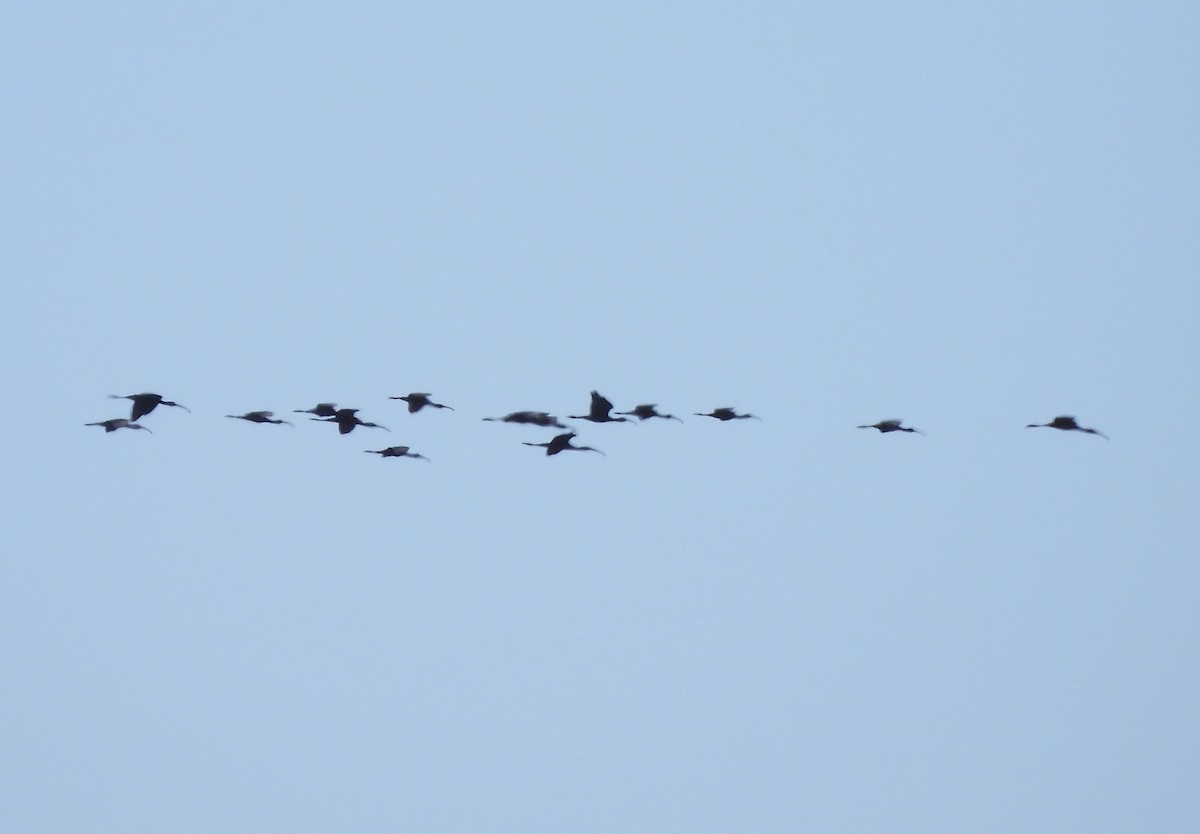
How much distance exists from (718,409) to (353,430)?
11.6 metres

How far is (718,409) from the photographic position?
79.8m

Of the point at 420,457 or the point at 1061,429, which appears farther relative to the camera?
the point at 420,457

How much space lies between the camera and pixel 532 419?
252ft

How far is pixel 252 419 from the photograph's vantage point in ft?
264

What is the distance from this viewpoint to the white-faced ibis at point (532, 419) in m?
76.1

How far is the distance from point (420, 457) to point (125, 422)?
1139 centimetres

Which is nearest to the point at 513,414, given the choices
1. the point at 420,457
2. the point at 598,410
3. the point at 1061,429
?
the point at 598,410

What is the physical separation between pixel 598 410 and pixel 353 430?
7.84 m

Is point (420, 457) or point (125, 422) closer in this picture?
point (125, 422)

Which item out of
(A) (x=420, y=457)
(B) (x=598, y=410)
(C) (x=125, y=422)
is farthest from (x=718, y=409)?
(C) (x=125, y=422)

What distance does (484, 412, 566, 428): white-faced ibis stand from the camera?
7612 cm

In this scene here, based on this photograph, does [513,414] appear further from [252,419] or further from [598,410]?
[252,419]

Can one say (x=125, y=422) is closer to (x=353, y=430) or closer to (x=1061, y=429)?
(x=353, y=430)

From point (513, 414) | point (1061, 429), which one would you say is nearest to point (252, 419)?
point (513, 414)
